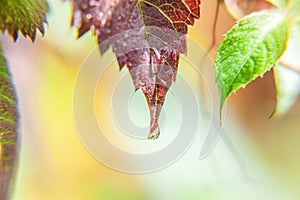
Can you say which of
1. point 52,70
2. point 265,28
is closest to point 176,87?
point 265,28

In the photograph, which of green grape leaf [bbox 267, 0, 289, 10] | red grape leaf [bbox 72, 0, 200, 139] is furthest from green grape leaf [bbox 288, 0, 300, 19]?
red grape leaf [bbox 72, 0, 200, 139]

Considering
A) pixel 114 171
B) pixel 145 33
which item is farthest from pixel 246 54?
pixel 114 171

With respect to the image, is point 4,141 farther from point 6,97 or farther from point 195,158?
point 195,158

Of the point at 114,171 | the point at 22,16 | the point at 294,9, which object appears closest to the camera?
the point at 22,16

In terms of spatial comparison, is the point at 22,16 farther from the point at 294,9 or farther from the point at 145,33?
the point at 294,9

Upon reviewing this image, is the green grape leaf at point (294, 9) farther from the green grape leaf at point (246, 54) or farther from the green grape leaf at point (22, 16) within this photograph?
the green grape leaf at point (22, 16)

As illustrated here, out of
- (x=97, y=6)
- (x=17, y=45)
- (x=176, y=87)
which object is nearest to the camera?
(x=97, y=6)
